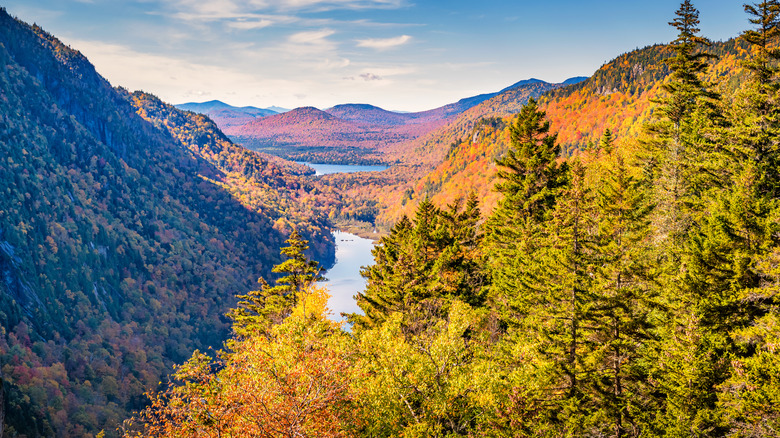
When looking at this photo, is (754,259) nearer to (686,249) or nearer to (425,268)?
(686,249)

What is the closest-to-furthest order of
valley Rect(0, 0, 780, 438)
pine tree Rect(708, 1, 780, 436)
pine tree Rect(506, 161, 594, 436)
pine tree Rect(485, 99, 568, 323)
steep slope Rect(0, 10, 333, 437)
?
pine tree Rect(708, 1, 780, 436)
valley Rect(0, 0, 780, 438)
pine tree Rect(506, 161, 594, 436)
pine tree Rect(485, 99, 568, 323)
steep slope Rect(0, 10, 333, 437)

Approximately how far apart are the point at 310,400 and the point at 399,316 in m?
13.8

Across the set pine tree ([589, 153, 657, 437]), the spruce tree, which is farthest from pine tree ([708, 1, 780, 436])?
pine tree ([589, 153, 657, 437])

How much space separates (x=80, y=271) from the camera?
12638 cm

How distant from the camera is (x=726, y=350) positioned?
17250 millimetres

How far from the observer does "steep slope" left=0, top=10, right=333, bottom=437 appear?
92.0m

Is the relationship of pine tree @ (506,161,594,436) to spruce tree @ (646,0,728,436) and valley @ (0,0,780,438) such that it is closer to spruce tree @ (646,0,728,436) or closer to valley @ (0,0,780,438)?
valley @ (0,0,780,438)

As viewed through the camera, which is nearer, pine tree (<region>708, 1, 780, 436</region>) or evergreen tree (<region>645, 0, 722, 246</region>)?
pine tree (<region>708, 1, 780, 436</region>)

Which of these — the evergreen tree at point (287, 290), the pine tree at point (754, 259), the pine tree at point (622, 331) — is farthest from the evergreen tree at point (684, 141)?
the evergreen tree at point (287, 290)

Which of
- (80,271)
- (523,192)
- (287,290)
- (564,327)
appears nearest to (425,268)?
(523,192)

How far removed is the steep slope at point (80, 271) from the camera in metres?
92.0

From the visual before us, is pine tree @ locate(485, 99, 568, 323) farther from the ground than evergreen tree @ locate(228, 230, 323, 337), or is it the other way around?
pine tree @ locate(485, 99, 568, 323)

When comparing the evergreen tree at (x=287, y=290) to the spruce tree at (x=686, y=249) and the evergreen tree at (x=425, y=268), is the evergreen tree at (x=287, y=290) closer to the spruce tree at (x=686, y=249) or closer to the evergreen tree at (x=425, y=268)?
the evergreen tree at (x=425, y=268)

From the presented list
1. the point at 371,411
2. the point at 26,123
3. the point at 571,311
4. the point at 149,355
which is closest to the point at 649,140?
the point at 571,311
